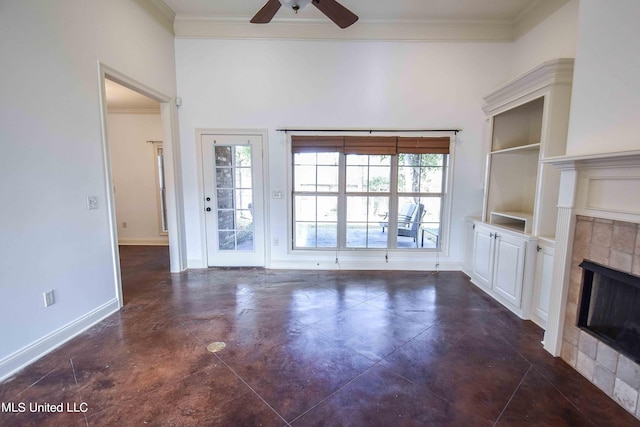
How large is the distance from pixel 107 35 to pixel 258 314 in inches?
123

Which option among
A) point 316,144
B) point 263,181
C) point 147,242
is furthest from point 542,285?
point 147,242

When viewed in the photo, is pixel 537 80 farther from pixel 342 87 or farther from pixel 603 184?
pixel 342 87

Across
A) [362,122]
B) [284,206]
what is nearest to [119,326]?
[284,206]

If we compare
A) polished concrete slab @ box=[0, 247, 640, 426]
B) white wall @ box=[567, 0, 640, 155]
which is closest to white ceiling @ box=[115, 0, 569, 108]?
white wall @ box=[567, 0, 640, 155]

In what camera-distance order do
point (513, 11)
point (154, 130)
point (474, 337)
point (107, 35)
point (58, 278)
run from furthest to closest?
point (154, 130) < point (513, 11) < point (107, 35) < point (474, 337) < point (58, 278)

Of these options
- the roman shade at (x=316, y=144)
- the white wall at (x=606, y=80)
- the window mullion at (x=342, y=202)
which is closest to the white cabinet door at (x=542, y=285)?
the white wall at (x=606, y=80)

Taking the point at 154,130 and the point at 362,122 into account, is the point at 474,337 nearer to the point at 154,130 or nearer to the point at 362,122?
the point at 362,122

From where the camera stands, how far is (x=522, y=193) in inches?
135

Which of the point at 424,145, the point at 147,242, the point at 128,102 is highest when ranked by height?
the point at 128,102

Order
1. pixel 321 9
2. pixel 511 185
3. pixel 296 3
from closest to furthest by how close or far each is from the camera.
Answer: pixel 296 3 < pixel 321 9 < pixel 511 185

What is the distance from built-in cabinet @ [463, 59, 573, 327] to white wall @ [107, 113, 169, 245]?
5.73 m

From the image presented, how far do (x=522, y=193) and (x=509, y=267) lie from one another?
1.17m

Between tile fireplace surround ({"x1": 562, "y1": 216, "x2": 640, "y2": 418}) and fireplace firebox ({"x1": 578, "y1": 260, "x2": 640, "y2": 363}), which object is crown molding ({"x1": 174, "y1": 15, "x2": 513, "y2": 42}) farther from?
fireplace firebox ({"x1": 578, "y1": 260, "x2": 640, "y2": 363})

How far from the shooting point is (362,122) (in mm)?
3826
